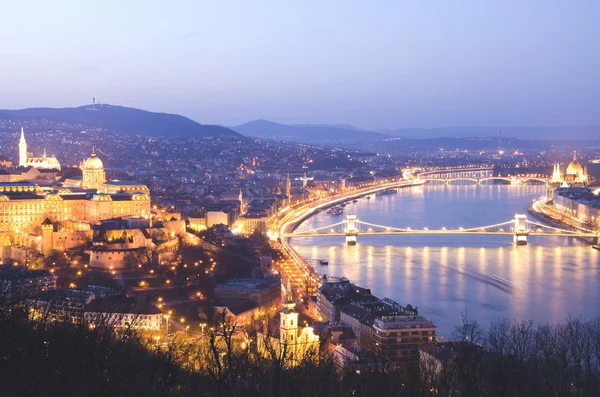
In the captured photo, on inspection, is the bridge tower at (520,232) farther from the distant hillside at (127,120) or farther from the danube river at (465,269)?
the distant hillside at (127,120)

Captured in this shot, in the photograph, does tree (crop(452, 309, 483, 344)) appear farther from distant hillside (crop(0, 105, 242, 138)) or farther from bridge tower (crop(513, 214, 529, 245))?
distant hillside (crop(0, 105, 242, 138))

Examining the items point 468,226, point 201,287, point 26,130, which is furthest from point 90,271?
point 26,130

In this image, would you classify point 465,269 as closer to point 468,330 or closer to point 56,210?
point 468,330

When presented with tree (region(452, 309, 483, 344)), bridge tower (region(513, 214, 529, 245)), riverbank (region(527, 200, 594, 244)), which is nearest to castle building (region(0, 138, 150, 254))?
tree (region(452, 309, 483, 344))

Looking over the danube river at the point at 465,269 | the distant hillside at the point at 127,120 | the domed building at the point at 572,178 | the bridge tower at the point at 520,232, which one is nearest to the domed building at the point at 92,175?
the danube river at the point at 465,269

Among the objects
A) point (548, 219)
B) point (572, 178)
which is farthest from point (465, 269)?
point (572, 178)

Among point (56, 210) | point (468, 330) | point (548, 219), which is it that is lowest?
point (548, 219)
